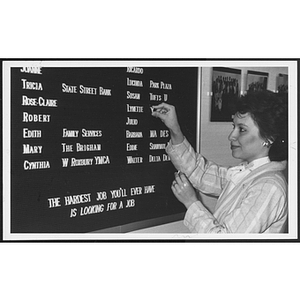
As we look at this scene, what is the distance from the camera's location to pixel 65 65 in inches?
107

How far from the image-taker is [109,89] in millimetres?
2758

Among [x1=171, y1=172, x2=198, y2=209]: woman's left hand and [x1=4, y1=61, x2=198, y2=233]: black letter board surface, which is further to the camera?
[x1=171, y1=172, x2=198, y2=209]: woman's left hand

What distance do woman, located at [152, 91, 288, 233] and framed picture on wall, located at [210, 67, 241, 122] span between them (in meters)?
0.04

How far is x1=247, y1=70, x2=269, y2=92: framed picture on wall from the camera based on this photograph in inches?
108

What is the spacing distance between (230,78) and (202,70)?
0.41 feet

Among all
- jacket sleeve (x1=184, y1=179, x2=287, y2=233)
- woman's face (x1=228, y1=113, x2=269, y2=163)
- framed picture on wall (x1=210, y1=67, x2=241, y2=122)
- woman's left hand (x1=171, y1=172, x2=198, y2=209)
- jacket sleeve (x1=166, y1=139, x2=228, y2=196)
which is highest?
framed picture on wall (x1=210, y1=67, x2=241, y2=122)

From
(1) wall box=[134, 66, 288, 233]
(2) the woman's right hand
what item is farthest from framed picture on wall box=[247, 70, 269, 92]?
(2) the woman's right hand

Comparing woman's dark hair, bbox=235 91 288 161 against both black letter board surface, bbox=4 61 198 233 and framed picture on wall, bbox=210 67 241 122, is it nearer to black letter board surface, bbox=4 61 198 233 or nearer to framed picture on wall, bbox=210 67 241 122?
framed picture on wall, bbox=210 67 241 122

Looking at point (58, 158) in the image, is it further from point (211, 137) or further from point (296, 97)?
point (296, 97)

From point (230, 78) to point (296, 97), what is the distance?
291 millimetres

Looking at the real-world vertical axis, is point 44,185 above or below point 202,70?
below

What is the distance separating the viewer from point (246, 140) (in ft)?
9.07
